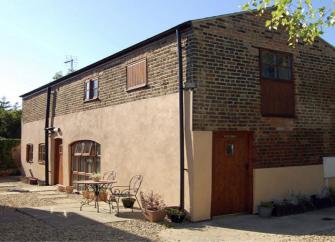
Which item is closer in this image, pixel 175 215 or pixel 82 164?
pixel 175 215

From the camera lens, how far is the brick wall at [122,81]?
11148 mm

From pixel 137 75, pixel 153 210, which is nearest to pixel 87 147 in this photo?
pixel 137 75

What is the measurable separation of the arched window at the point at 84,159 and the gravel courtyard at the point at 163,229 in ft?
13.6

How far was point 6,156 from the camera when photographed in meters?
25.4

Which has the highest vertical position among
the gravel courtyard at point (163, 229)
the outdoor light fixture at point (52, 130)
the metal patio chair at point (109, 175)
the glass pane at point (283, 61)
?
the glass pane at point (283, 61)

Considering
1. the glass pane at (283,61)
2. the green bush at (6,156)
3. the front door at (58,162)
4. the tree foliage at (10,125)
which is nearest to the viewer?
the glass pane at (283,61)

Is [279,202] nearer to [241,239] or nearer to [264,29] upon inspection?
[241,239]

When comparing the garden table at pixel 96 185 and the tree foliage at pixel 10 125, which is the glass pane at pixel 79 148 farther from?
the tree foliage at pixel 10 125

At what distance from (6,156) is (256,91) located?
1848cm

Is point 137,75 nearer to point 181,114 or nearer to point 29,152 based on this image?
point 181,114

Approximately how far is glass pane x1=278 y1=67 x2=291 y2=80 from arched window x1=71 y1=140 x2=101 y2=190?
262 inches

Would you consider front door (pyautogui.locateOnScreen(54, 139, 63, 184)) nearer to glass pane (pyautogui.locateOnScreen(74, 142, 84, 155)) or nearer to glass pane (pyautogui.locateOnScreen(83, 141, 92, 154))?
glass pane (pyautogui.locateOnScreen(74, 142, 84, 155))

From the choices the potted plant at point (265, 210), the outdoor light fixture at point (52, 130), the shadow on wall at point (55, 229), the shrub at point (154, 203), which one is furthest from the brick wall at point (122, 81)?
the shadow on wall at point (55, 229)

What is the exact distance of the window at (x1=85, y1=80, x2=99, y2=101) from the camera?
1523cm
